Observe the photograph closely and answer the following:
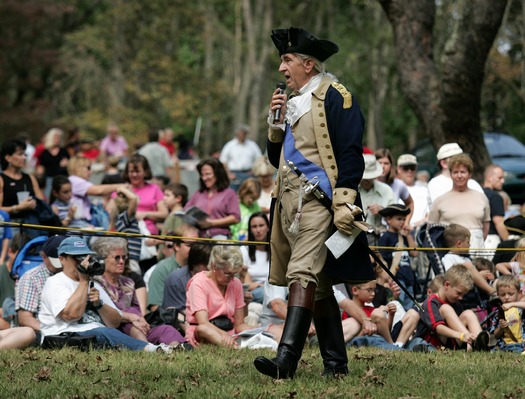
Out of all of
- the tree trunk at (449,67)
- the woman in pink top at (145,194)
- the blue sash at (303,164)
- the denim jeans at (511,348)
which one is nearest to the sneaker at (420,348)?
the denim jeans at (511,348)

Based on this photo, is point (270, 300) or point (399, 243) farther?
point (399, 243)

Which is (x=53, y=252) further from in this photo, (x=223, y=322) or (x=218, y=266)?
(x=223, y=322)

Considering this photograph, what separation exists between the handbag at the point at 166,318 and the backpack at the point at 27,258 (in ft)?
3.95

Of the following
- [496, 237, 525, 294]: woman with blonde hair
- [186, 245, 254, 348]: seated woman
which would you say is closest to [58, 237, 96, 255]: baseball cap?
[186, 245, 254, 348]: seated woman

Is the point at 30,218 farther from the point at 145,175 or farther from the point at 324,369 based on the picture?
the point at 324,369

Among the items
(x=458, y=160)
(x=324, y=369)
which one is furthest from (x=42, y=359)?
(x=458, y=160)

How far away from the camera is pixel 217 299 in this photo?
457 inches

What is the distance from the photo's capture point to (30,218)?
550 inches

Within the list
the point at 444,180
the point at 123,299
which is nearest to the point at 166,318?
the point at 123,299

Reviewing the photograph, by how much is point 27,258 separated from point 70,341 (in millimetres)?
1634

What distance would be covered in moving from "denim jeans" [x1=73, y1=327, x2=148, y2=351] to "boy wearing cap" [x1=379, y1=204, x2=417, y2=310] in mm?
3314

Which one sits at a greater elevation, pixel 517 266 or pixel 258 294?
pixel 517 266

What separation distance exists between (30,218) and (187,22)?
28668 mm

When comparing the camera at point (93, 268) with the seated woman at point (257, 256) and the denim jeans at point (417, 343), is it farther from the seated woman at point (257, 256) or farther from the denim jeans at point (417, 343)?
the seated woman at point (257, 256)
